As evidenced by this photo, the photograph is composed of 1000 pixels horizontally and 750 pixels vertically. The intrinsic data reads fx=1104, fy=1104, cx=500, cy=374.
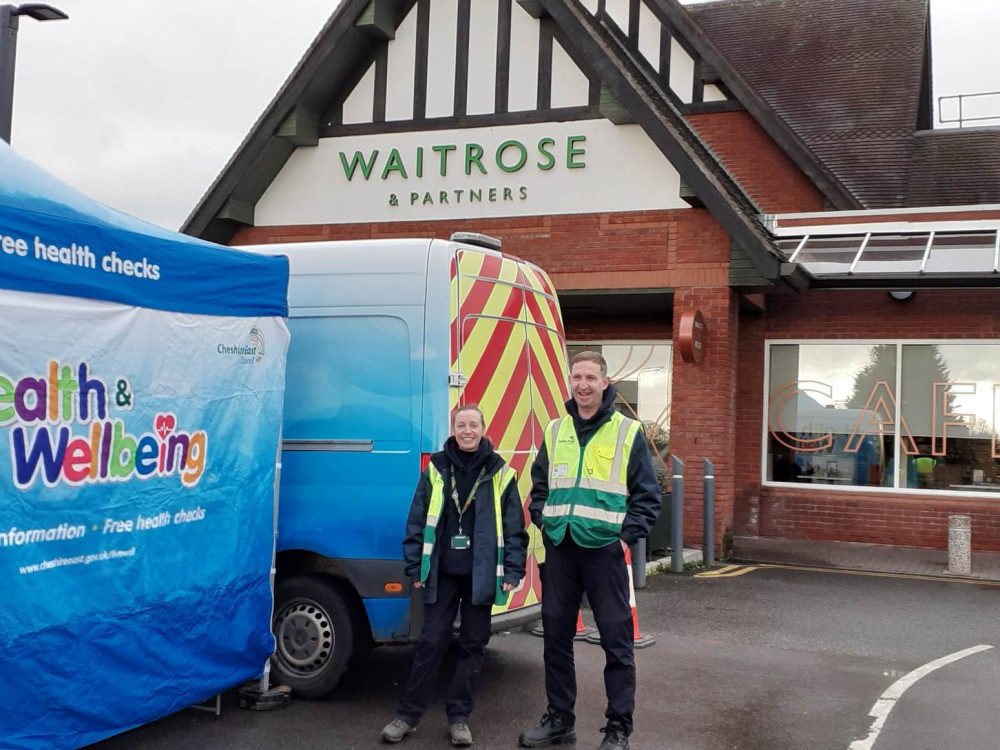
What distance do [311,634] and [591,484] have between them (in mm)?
1970

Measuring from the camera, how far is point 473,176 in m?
14.9

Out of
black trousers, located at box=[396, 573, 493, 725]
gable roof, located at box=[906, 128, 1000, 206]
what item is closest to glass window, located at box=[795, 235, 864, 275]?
gable roof, located at box=[906, 128, 1000, 206]

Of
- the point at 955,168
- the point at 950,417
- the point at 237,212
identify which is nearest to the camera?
the point at 950,417

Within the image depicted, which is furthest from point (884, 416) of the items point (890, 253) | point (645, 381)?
point (645, 381)

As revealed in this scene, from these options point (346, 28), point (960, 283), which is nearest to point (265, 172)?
point (346, 28)

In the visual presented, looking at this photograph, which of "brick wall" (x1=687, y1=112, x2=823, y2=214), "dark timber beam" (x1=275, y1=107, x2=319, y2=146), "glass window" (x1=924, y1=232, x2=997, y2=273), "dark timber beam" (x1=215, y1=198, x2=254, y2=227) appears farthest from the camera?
"brick wall" (x1=687, y1=112, x2=823, y2=214)

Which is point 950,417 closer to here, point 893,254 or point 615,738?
point 893,254

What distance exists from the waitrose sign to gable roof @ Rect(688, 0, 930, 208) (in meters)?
3.45

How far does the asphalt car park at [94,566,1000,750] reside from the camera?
227 inches

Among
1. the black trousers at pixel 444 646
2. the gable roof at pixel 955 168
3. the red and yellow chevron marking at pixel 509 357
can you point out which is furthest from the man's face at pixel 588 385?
the gable roof at pixel 955 168

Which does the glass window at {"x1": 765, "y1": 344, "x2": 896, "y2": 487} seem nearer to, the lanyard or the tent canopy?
the lanyard

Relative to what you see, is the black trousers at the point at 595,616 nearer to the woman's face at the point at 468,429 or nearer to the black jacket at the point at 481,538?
the black jacket at the point at 481,538

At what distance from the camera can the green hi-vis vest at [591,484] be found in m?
5.49

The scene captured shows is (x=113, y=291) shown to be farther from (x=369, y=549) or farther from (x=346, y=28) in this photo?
(x=346, y=28)
